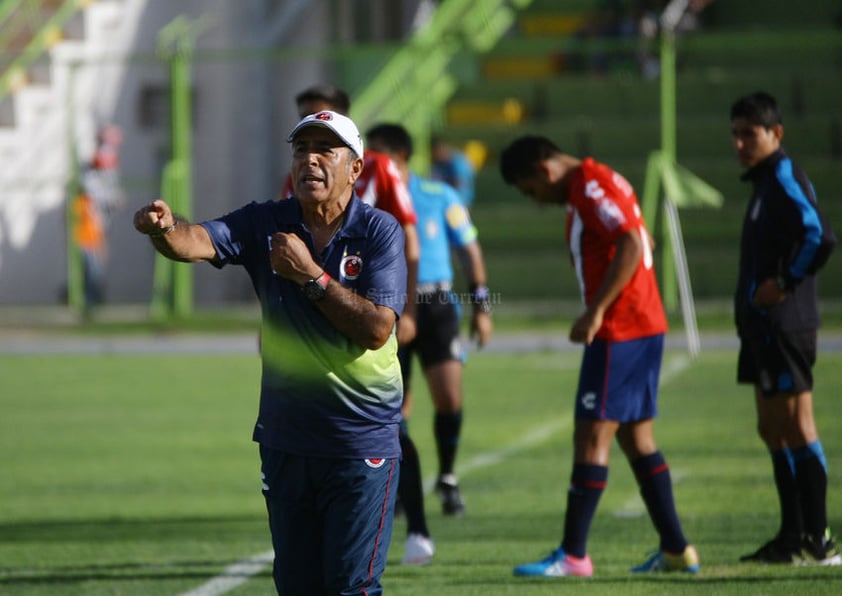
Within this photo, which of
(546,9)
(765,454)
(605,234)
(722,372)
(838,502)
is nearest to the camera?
(605,234)

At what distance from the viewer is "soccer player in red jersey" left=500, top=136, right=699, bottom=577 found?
299 inches

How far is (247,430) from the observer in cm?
1356

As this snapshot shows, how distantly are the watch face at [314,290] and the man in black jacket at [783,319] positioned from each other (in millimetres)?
3284

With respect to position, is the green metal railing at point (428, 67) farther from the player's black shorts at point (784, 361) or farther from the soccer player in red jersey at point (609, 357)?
the player's black shorts at point (784, 361)

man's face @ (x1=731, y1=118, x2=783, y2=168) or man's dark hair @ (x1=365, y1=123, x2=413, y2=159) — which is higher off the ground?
man's dark hair @ (x1=365, y1=123, x2=413, y2=159)

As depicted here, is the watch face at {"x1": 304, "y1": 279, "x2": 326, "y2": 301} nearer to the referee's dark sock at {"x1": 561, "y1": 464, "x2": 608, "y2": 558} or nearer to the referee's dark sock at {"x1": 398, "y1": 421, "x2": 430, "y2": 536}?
the referee's dark sock at {"x1": 561, "y1": 464, "x2": 608, "y2": 558}

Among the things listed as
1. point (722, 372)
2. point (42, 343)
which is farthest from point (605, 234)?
point (42, 343)

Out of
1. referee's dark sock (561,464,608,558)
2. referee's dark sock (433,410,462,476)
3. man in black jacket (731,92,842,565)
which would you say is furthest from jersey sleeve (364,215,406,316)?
referee's dark sock (433,410,462,476)

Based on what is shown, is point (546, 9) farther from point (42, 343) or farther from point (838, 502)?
point (838, 502)

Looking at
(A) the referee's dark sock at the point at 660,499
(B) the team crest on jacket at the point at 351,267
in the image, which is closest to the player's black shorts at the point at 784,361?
(A) the referee's dark sock at the point at 660,499

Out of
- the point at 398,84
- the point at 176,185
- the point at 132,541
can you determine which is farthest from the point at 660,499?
the point at 398,84

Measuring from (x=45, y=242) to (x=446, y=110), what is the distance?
7106mm

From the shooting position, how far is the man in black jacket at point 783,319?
25.5 feet

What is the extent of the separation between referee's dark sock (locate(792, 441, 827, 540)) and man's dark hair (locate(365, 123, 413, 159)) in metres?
3.21
